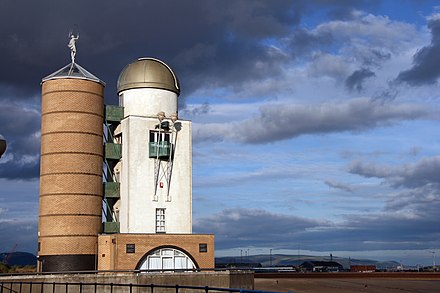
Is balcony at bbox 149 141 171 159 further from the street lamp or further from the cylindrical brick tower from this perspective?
the street lamp

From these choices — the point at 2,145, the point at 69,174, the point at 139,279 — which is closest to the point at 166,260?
the point at 139,279

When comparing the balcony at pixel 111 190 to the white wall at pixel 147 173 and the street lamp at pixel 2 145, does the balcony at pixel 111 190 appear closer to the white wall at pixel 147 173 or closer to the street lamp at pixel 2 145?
the white wall at pixel 147 173

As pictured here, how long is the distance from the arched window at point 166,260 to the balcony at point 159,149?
774 centimetres

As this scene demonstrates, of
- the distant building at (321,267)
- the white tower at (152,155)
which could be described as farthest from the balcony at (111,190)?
the distant building at (321,267)

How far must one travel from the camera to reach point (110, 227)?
50.6 m

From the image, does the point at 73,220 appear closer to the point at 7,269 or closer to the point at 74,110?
the point at 74,110

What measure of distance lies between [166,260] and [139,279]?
7892mm

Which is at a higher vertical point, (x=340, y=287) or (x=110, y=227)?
(x=110, y=227)

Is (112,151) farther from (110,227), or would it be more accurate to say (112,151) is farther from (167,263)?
(167,263)

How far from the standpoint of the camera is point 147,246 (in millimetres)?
47406

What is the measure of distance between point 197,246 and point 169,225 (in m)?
3.26

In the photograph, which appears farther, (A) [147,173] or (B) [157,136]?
(B) [157,136]

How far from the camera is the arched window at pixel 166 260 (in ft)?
156

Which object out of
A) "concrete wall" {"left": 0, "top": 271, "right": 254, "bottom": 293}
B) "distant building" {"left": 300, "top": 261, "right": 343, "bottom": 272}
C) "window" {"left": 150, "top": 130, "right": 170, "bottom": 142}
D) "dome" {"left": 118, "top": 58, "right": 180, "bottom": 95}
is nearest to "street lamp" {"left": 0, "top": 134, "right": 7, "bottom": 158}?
"concrete wall" {"left": 0, "top": 271, "right": 254, "bottom": 293}
